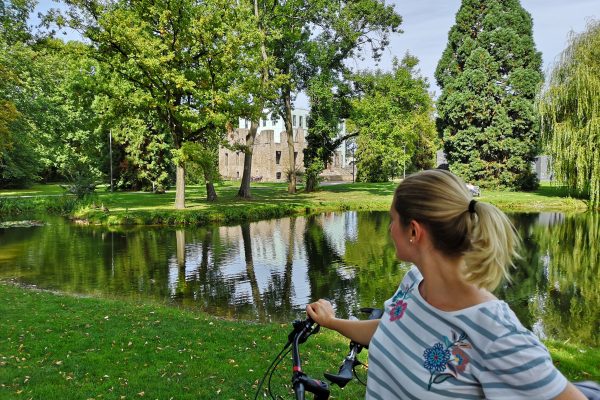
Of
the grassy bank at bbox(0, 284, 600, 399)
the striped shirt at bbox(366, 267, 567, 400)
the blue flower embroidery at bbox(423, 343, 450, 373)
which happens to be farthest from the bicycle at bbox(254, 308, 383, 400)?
the grassy bank at bbox(0, 284, 600, 399)

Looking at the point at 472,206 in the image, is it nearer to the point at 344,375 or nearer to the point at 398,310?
the point at 398,310

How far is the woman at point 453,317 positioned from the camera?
1.29 m

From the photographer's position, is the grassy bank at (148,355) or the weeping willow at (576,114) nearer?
the grassy bank at (148,355)

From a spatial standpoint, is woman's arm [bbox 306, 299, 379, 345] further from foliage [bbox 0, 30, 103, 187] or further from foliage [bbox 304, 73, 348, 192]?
foliage [bbox 304, 73, 348, 192]

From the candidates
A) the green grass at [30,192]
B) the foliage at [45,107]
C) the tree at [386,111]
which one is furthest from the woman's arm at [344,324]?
the green grass at [30,192]

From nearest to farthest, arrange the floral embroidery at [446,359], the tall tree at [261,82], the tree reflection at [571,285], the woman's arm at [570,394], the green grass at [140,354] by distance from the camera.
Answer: the woman's arm at [570,394], the floral embroidery at [446,359], the green grass at [140,354], the tree reflection at [571,285], the tall tree at [261,82]

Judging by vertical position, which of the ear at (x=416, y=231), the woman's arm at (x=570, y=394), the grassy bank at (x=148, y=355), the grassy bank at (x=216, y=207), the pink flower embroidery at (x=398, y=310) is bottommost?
the grassy bank at (x=148, y=355)

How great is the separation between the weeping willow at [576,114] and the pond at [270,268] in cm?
613

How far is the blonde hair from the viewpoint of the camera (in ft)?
4.83

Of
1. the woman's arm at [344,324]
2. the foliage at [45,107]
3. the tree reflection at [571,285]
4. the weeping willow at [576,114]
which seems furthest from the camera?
the weeping willow at [576,114]

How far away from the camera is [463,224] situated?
4.97 ft

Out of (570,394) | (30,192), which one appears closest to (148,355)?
(570,394)

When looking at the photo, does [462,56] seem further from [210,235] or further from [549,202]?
[210,235]

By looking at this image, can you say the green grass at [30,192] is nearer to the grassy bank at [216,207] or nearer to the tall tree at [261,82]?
the grassy bank at [216,207]
